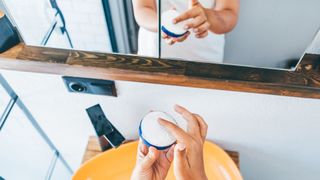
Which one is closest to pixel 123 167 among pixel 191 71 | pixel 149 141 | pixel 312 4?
pixel 149 141

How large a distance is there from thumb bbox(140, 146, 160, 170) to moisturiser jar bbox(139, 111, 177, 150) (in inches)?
0.4

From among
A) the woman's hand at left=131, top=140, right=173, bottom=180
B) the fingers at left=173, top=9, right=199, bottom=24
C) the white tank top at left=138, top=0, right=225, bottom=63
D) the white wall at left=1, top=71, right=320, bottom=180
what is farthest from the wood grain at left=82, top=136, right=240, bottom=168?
the fingers at left=173, top=9, right=199, bottom=24

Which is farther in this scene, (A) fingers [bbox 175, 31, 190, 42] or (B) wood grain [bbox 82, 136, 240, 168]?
(B) wood grain [bbox 82, 136, 240, 168]

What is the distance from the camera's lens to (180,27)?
24.1 inches

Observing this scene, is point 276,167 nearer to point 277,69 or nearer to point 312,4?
point 277,69

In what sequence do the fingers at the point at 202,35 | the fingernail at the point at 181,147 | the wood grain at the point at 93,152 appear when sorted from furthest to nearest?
the wood grain at the point at 93,152 → the fingers at the point at 202,35 → the fingernail at the point at 181,147

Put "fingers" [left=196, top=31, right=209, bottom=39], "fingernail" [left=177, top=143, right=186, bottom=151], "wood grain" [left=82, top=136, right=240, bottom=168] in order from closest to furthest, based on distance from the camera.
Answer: "fingernail" [left=177, top=143, right=186, bottom=151] < "fingers" [left=196, top=31, right=209, bottom=39] < "wood grain" [left=82, top=136, right=240, bottom=168]

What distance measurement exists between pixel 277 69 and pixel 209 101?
0.60ft

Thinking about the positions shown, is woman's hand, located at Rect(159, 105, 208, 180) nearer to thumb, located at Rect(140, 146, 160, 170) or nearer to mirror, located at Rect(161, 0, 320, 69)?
thumb, located at Rect(140, 146, 160, 170)

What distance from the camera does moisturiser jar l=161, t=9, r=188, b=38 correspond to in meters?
0.61

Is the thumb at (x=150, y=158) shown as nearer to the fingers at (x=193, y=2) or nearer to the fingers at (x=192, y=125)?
the fingers at (x=192, y=125)

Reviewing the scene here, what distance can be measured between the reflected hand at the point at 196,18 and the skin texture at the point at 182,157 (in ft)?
0.63

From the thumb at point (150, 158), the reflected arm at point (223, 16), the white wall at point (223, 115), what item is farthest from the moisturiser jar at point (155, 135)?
the reflected arm at point (223, 16)

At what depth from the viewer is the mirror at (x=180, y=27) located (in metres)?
0.60
